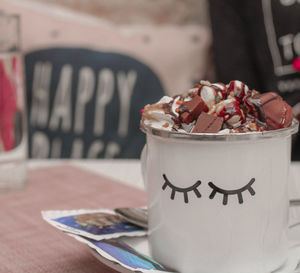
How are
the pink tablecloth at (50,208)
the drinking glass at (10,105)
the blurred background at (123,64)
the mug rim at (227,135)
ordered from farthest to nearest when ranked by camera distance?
1. the blurred background at (123,64)
2. the drinking glass at (10,105)
3. the pink tablecloth at (50,208)
4. the mug rim at (227,135)

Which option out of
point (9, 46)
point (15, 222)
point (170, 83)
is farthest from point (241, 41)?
point (15, 222)

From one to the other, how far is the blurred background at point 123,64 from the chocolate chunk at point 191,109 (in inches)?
36.9

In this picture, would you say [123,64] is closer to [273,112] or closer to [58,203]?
[58,203]

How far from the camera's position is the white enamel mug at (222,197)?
43 cm

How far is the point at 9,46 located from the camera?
83cm

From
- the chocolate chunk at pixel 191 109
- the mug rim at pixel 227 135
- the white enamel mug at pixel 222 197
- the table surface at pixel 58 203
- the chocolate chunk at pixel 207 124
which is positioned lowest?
the table surface at pixel 58 203

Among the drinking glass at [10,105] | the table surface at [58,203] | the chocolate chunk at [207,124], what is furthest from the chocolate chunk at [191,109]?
the drinking glass at [10,105]

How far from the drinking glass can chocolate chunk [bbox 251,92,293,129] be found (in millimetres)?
503

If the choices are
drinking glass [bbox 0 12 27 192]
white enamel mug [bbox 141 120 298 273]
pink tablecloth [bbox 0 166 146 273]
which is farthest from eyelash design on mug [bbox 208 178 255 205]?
drinking glass [bbox 0 12 27 192]

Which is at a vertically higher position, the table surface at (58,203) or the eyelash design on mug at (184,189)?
the eyelash design on mug at (184,189)

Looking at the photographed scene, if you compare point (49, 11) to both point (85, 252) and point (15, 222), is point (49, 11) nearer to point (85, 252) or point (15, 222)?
point (15, 222)

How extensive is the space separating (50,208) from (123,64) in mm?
757

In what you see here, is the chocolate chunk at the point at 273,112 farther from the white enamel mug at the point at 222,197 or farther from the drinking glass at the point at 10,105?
the drinking glass at the point at 10,105

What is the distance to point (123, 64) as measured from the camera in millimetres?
→ 1415
